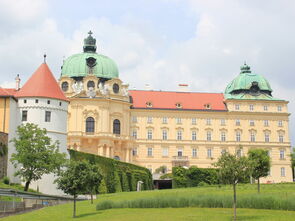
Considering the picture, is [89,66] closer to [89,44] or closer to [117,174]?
[89,44]

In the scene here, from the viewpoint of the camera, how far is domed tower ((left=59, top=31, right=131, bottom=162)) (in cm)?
7669

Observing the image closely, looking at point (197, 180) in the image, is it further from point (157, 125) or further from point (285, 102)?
point (285, 102)

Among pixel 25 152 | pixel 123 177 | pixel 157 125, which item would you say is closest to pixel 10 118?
pixel 25 152

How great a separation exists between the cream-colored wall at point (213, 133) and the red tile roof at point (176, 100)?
1.27 metres

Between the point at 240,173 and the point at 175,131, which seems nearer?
the point at 240,173

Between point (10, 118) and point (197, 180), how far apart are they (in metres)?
32.3

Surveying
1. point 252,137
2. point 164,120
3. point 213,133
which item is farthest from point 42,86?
point 252,137

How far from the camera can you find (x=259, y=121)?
85875mm

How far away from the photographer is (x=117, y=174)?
205 ft

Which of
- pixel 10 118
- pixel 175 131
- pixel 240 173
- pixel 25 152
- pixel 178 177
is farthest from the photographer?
pixel 175 131

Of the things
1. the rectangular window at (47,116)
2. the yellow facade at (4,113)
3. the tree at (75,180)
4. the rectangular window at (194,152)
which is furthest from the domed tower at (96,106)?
the tree at (75,180)

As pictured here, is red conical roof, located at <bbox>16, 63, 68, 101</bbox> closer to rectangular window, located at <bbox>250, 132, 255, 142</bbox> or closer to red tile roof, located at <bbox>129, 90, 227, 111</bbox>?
red tile roof, located at <bbox>129, 90, 227, 111</bbox>

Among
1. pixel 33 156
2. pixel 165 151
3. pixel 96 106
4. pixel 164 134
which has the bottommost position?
pixel 33 156

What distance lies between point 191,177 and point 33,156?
32.9 metres
